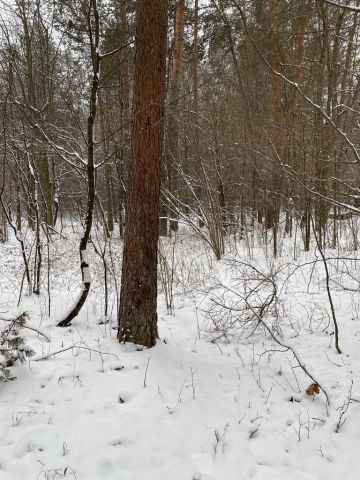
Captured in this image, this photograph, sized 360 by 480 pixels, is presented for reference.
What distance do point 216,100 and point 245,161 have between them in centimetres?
203

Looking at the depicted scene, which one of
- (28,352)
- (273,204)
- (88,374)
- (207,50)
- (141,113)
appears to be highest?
(207,50)

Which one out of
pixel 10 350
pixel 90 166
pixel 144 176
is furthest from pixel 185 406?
pixel 90 166

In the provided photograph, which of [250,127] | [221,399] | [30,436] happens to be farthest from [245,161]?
[30,436]

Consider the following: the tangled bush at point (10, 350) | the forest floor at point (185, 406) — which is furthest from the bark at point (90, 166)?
the tangled bush at point (10, 350)

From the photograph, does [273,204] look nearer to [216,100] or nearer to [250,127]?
[250,127]

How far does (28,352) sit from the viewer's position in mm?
3273

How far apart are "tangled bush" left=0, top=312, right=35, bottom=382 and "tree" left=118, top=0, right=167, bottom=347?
3.32 ft

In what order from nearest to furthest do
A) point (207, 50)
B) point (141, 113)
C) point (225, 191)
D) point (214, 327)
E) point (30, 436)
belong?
point (30, 436) < point (141, 113) < point (214, 327) < point (225, 191) < point (207, 50)

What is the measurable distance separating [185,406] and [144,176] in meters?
2.11

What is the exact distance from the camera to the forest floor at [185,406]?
2.44 meters

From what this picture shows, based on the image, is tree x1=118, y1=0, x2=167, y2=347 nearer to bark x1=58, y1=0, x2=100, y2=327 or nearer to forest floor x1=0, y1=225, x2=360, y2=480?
forest floor x1=0, y1=225, x2=360, y2=480

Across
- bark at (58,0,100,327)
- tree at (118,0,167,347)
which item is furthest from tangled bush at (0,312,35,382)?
bark at (58,0,100,327)

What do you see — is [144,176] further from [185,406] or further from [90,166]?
[185,406]

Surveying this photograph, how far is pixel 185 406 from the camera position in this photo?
9.95 feet
